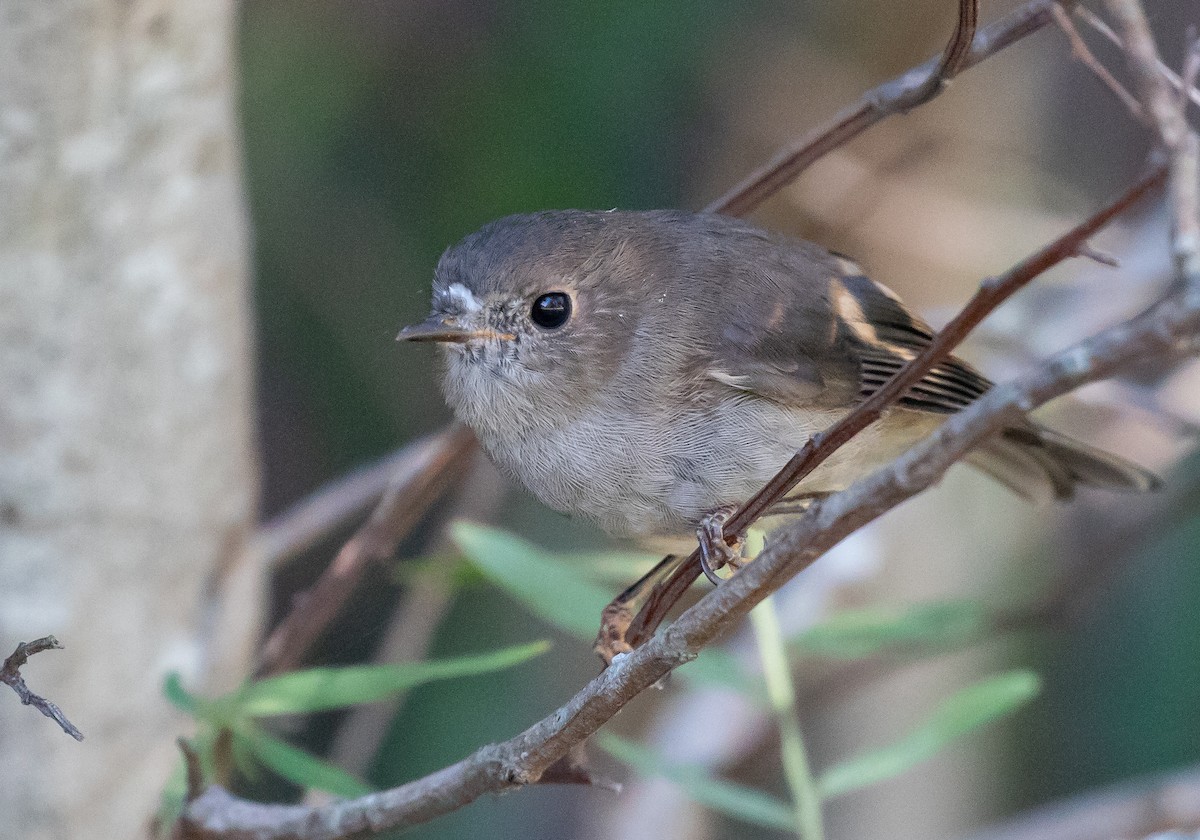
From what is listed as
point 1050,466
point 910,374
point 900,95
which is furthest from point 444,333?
point 1050,466

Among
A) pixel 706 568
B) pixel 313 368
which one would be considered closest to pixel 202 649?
pixel 706 568

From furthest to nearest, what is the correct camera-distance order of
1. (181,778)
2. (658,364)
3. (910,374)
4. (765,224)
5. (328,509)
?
(765,224) < (328,509) < (658,364) < (181,778) < (910,374)

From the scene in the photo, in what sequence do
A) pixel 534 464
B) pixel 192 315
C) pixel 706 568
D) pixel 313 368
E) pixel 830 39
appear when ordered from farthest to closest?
pixel 830 39 → pixel 313 368 → pixel 192 315 → pixel 534 464 → pixel 706 568

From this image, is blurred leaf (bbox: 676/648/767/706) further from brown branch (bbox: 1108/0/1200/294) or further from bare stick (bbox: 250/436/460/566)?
brown branch (bbox: 1108/0/1200/294)

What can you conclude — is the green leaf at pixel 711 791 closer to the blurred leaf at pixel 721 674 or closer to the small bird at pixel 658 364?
the blurred leaf at pixel 721 674

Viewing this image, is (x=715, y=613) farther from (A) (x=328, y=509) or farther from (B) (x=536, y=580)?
(A) (x=328, y=509)

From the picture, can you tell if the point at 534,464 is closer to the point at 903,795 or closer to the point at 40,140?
the point at 40,140
